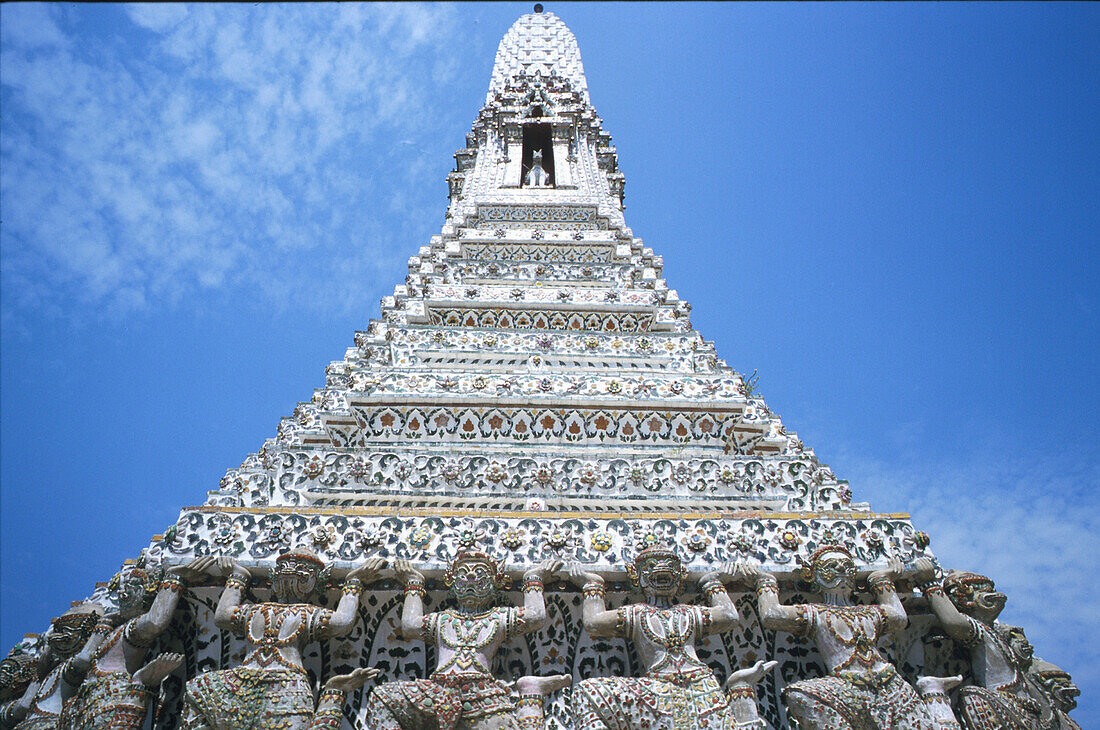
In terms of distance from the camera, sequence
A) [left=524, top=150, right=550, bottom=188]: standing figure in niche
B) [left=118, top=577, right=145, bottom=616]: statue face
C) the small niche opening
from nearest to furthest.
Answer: [left=118, top=577, right=145, bottom=616]: statue face
[left=524, top=150, right=550, bottom=188]: standing figure in niche
the small niche opening

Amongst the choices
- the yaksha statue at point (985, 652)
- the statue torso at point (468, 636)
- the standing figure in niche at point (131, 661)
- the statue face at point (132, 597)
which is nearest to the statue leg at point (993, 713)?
the yaksha statue at point (985, 652)

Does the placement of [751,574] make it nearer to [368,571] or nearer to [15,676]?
[368,571]

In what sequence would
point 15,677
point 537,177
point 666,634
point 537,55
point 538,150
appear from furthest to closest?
point 537,55, point 538,150, point 537,177, point 15,677, point 666,634

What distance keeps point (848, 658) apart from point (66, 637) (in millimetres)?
5275

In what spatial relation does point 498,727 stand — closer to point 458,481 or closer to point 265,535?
point 265,535

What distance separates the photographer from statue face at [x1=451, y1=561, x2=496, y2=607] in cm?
505

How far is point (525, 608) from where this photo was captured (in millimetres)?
4965

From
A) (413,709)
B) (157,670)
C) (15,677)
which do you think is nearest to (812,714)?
(413,709)

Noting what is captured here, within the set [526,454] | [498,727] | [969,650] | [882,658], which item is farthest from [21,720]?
[969,650]

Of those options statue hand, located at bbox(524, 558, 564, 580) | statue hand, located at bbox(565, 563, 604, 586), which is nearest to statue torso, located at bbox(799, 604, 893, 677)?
statue hand, located at bbox(565, 563, 604, 586)

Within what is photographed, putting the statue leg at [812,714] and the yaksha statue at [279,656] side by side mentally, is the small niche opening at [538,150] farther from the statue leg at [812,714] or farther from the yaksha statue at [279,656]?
the statue leg at [812,714]

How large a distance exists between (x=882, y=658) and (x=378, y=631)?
3366 millimetres

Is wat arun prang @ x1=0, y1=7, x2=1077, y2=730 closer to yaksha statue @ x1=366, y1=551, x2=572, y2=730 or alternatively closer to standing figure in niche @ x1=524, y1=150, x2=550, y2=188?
yaksha statue @ x1=366, y1=551, x2=572, y2=730

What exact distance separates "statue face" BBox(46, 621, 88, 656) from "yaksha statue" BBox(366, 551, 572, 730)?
2.28m
